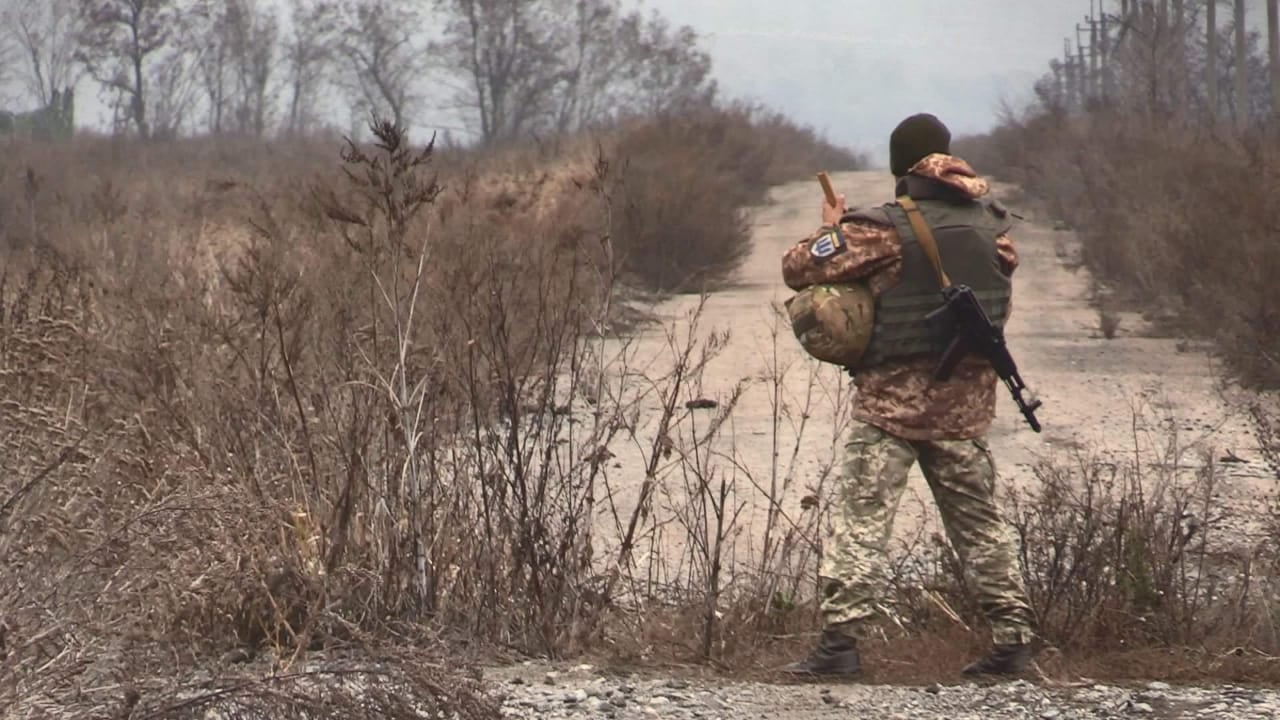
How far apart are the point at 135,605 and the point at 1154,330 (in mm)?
14281

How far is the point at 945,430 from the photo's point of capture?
5637 millimetres

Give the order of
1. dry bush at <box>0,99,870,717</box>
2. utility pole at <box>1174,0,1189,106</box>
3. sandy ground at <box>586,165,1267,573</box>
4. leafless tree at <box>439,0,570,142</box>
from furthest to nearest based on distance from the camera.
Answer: leafless tree at <box>439,0,570,142</box>, utility pole at <box>1174,0,1189,106</box>, sandy ground at <box>586,165,1267,573</box>, dry bush at <box>0,99,870,717</box>

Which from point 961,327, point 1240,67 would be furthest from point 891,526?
point 1240,67

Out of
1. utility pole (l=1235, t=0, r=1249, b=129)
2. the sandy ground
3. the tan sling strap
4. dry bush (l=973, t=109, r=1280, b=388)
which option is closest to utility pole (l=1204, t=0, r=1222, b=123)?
utility pole (l=1235, t=0, r=1249, b=129)

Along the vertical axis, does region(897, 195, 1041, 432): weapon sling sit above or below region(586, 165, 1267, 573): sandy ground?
above

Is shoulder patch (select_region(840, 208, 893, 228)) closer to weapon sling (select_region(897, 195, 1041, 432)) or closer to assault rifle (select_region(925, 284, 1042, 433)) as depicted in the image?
weapon sling (select_region(897, 195, 1041, 432))

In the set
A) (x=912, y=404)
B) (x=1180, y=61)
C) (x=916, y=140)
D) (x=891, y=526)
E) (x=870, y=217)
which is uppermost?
(x=1180, y=61)

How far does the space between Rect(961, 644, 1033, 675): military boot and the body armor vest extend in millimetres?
942

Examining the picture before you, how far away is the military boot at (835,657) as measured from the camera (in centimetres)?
567

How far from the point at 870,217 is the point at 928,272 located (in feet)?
0.78

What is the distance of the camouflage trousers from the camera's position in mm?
5629

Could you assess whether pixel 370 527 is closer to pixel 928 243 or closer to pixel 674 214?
pixel 928 243

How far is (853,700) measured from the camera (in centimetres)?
551

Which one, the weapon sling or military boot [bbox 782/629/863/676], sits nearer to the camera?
the weapon sling
